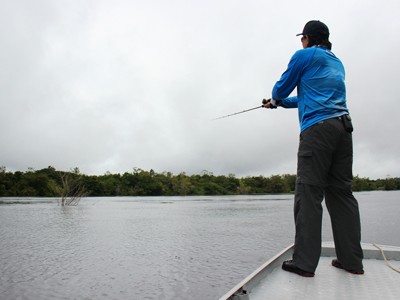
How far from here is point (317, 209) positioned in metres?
2.82

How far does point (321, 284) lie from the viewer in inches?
96.4

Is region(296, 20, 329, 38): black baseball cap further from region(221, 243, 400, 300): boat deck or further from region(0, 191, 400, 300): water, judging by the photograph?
region(0, 191, 400, 300): water

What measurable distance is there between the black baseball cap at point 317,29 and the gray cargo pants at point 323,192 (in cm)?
88

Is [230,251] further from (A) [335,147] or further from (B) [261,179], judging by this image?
(B) [261,179]

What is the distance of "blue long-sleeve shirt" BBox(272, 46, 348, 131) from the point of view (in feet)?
9.72

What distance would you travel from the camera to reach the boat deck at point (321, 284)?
7.08 ft

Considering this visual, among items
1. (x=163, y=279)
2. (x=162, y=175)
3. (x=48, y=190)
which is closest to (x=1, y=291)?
(x=163, y=279)

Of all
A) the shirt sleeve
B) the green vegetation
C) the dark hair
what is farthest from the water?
the green vegetation

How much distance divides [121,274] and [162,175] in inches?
3953

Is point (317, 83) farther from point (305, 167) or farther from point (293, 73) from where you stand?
point (305, 167)

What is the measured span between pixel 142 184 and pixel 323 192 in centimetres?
9313

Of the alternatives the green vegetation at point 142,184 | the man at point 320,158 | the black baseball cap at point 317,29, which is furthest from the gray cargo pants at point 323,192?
the green vegetation at point 142,184

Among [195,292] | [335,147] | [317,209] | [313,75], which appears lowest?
[195,292]

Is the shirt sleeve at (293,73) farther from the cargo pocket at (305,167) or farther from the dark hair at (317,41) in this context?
the cargo pocket at (305,167)
